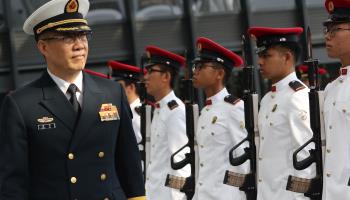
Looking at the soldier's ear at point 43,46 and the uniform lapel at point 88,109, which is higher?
the soldier's ear at point 43,46

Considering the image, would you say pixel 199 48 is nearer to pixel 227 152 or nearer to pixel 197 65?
pixel 197 65

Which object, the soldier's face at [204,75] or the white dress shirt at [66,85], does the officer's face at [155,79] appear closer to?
the soldier's face at [204,75]

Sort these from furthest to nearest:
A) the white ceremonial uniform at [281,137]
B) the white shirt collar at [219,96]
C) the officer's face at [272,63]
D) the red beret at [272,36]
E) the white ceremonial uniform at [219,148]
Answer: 1. the white shirt collar at [219,96]
2. the white ceremonial uniform at [219,148]
3. the red beret at [272,36]
4. the officer's face at [272,63]
5. the white ceremonial uniform at [281,137]

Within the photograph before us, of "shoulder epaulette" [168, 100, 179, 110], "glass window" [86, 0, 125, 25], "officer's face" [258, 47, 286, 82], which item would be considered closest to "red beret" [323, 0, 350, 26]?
"officer's face" [258, 47, 286, 82]

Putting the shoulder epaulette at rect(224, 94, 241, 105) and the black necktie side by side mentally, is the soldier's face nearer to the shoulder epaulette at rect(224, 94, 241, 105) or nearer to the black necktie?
the shoulder epaulette at rect(224, 94, 241, 105)

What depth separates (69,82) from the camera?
398 centimetres

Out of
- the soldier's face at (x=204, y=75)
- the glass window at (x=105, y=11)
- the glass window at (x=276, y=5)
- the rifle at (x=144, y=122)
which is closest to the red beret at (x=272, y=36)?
the soldier's face at (x=204, y=75)

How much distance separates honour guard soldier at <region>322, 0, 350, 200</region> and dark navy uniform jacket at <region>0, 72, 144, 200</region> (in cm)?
165

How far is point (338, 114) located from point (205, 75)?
217cm

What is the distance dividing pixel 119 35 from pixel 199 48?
562cm

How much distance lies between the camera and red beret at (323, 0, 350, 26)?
539 cm

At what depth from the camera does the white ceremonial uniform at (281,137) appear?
598 centimetres

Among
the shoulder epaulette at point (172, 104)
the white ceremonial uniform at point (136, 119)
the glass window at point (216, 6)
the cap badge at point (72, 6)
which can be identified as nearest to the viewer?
the cap badge at point (72, 6)

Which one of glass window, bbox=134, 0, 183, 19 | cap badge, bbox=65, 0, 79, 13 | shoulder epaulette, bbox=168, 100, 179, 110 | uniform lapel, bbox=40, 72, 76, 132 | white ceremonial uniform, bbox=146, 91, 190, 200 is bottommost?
white ceremonial uniform, bbox=146, 91, 190, 200
